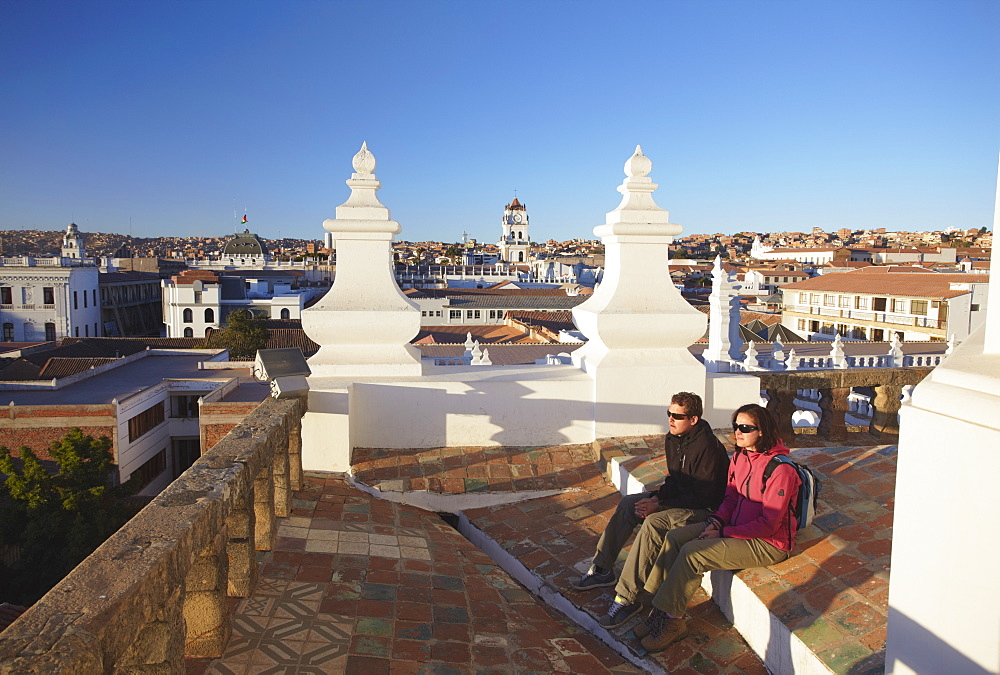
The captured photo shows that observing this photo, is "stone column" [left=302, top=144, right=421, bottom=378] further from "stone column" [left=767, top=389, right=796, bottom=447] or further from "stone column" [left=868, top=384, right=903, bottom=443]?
"stone column" [left=868, top=384, right=903, bottom=443]

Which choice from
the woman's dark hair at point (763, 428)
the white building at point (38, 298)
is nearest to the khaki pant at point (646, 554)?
the woman's dark hair at point (763, 428)

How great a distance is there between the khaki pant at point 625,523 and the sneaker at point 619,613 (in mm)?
293

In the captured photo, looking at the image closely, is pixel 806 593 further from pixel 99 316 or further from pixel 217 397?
pixel 99 316

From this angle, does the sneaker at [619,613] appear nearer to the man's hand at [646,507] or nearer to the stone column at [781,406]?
the man's hand at [646,507]

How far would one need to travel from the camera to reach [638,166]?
4832 millimetres

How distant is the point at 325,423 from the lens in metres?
4.31

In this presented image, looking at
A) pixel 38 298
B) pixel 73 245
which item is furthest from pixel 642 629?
pixel 73 245

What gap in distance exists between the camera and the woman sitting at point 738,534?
271 centimetres

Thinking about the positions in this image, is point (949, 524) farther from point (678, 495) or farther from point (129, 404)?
point (129, 404)

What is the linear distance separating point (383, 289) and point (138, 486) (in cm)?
1673

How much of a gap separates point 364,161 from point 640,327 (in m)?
2.27

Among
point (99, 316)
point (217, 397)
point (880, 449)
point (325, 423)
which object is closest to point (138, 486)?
point (217, 397)

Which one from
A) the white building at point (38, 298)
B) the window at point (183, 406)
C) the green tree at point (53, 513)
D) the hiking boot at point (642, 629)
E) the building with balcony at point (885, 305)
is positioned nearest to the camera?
the hiking boot at point (642, 629)

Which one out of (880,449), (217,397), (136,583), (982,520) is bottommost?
(217,397)
